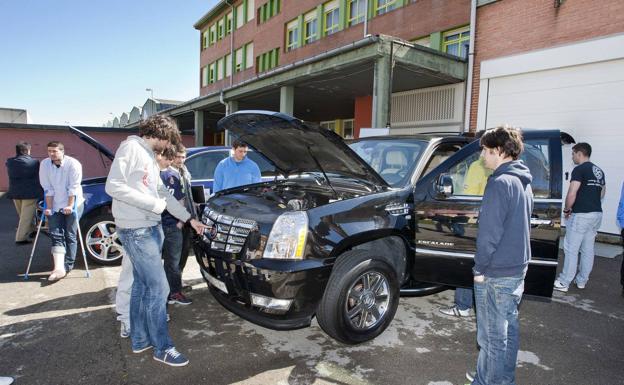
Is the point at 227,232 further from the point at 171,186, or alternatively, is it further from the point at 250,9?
the point at 250,9

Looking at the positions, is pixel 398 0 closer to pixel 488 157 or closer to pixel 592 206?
pixel 592 206

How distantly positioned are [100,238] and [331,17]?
16.5 metres

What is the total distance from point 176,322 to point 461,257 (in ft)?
9.02

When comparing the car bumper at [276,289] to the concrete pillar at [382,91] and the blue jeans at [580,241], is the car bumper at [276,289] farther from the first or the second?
the concrete pillar at [382,91]

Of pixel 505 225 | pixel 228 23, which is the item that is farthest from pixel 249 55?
pixel 505 225

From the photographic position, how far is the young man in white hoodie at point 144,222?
2828 mm

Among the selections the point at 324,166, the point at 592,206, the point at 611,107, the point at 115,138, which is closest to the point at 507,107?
the point at 611,107

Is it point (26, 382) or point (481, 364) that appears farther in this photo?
point (26, 382)

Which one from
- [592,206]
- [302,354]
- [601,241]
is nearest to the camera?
[302,354]

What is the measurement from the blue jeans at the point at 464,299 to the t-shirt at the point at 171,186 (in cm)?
310

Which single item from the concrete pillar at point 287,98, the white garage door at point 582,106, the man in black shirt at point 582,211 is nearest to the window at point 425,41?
the white garage door at point 582,106

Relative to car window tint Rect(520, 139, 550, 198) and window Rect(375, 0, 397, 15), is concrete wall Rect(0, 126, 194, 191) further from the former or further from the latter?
car window tint Rect(520, 139, 550, 198)

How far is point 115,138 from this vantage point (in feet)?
70.1

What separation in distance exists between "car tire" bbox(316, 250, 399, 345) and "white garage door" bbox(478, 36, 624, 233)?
7.78 m
